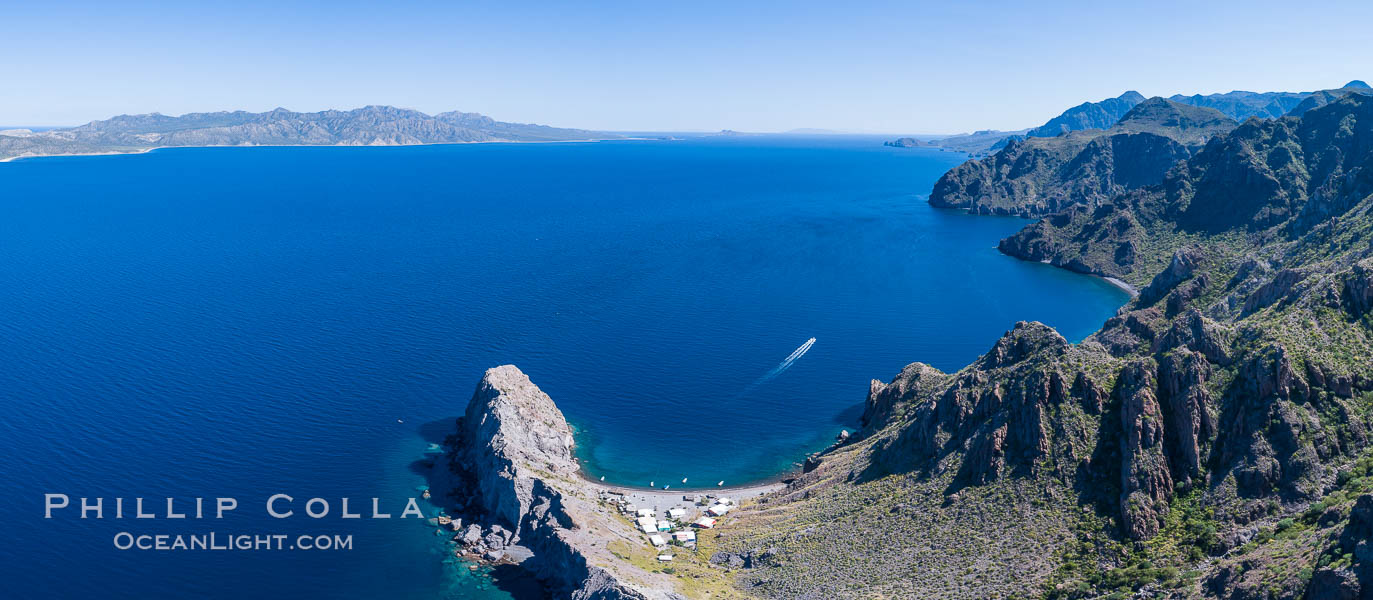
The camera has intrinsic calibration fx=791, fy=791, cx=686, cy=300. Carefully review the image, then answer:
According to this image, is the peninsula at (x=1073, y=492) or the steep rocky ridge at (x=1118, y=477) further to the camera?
the peninsula at (x=1073, y=492)

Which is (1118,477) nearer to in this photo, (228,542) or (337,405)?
(228,542)

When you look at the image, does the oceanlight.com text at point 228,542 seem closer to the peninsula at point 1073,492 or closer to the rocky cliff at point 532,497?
the rocky cliff at point 532,497

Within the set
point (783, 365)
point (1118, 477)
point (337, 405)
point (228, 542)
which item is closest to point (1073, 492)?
point (1118, 477)

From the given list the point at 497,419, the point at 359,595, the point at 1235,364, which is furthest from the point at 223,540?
the point at 1235,364

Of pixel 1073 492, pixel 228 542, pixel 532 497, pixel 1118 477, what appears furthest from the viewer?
pixel 532 497

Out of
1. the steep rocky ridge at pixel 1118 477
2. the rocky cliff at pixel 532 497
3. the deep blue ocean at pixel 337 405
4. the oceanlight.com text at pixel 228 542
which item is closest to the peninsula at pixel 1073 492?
the steep rocky ridge at pixel 1118 477

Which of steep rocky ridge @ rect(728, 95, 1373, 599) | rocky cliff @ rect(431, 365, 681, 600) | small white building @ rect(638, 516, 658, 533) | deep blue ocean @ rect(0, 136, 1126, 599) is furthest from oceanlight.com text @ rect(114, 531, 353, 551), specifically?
steep rocky ridge @ rect(728, 95, 1373, 599)
